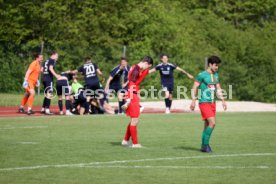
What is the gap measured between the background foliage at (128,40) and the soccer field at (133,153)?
48.1ft

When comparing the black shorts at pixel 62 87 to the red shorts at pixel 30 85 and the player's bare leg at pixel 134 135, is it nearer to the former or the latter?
the red shorts at pixel 30 85

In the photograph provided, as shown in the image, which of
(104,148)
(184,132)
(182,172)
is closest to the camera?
(182,172)

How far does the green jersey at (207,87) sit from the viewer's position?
16.2 meters

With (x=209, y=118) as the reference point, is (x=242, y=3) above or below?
above

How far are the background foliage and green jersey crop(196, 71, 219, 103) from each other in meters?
22.6

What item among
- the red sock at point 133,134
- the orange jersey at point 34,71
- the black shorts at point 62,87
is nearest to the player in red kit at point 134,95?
the red sock at point 133,134

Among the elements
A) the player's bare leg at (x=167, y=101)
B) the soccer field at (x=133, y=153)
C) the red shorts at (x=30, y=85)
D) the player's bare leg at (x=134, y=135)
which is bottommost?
the soccer field at (x=133, y=153)

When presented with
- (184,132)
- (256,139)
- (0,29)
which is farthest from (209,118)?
(0,29)

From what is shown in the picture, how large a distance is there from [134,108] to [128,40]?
3019 cm

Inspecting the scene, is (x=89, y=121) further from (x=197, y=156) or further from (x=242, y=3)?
(x=242, y=3)

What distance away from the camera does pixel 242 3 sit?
2426 inches

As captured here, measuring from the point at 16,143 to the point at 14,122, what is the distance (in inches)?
249

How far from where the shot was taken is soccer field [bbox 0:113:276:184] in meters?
12.5

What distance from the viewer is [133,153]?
15562 millimetres
